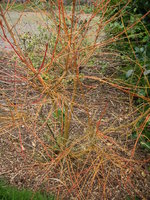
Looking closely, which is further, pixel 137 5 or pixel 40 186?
pixel 137 5

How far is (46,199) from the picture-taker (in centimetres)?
223

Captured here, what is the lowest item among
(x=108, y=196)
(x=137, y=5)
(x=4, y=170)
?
(x=108, y=196)

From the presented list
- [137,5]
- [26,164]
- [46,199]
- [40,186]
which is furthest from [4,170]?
[137,5]

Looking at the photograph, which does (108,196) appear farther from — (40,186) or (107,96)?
(107,96)

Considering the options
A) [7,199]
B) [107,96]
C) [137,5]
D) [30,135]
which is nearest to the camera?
[7,199]

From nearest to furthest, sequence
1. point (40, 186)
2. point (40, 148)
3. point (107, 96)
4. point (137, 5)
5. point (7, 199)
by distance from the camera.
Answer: point (7, 199) < point (40, 186) < point (40, 148) < point (137, 5) < point (107, 96)

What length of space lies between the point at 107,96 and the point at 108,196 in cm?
174

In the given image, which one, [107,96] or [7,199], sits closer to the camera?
[7,199]

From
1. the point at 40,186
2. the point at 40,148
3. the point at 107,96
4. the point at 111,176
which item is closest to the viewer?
the point at 40,186

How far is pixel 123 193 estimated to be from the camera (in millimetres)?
2449

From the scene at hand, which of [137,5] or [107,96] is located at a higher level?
[137,5]

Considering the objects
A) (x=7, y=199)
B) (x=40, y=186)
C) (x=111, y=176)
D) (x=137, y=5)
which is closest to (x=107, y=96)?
(x=137, y=5)

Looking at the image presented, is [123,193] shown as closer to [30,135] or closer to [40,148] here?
[40,148]

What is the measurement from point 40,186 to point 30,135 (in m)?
0.76
